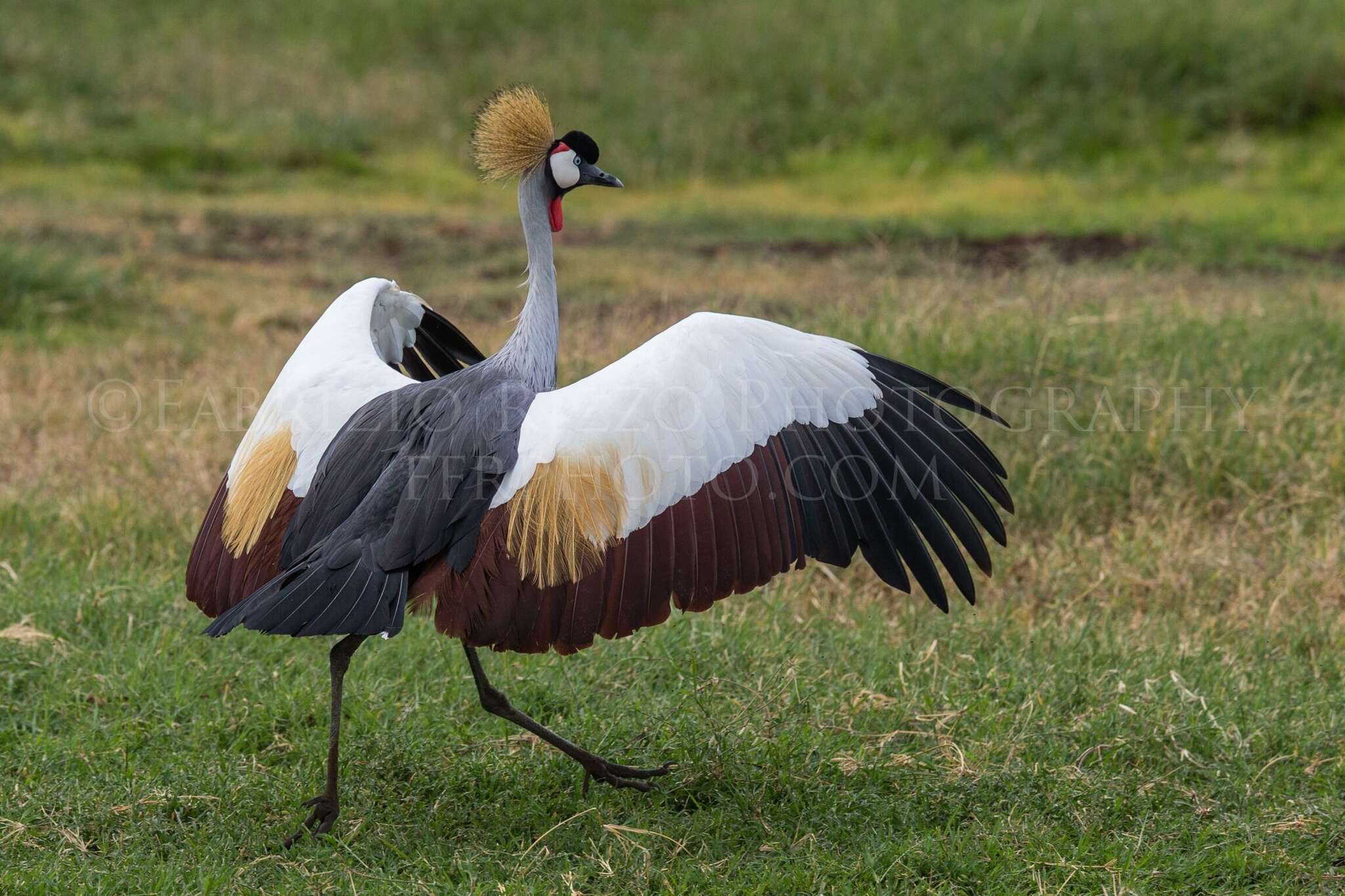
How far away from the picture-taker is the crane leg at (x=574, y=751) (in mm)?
3451

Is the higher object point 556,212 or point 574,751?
point 556,212

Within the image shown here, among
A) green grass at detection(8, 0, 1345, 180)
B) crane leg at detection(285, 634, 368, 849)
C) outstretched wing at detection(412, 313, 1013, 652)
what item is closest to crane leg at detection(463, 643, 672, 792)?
crane leg at detection(285, 634, 368, 849)

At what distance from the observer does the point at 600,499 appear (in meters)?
3.12

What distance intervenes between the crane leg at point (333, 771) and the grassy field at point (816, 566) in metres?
0.06

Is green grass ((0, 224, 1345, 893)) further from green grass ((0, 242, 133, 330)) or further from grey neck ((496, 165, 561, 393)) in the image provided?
green grass ((0, 242, 133, 330))

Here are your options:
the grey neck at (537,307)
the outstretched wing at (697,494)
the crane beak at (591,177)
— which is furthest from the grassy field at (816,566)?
the crane beak at (591,177)

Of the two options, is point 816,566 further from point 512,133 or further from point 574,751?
point 512,133

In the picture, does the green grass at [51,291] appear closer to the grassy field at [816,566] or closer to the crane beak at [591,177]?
the grassy field at [816,566]

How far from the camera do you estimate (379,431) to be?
3.44 meters

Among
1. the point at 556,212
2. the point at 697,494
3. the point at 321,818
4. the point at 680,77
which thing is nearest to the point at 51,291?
the point at 556,212

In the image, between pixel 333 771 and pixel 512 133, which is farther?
pixel 512 133

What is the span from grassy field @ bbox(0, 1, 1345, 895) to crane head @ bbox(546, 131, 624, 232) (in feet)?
4.40

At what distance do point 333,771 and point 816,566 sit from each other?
6.91ft

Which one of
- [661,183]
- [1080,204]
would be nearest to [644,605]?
[1080,204]
